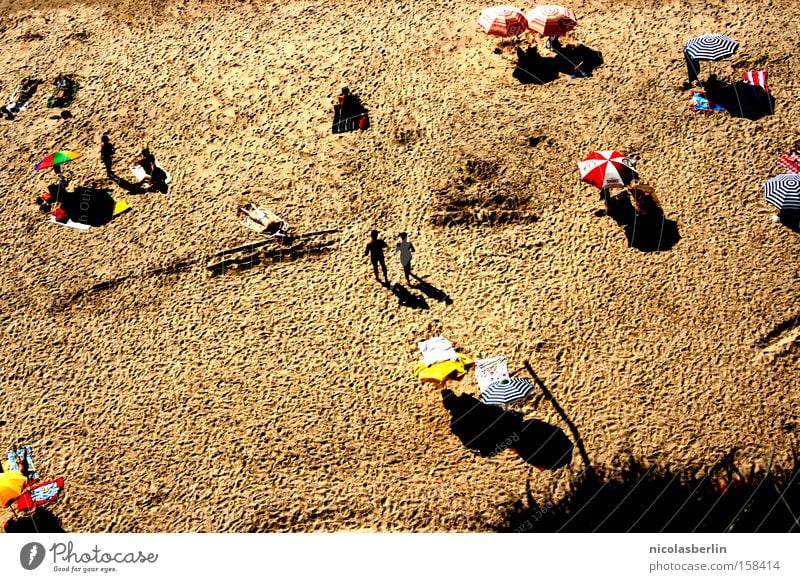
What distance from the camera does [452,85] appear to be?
24750 millimetres

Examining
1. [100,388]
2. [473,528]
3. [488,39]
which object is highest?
[488,39]

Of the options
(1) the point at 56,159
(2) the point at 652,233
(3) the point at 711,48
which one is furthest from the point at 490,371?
(1) the point at 56,159

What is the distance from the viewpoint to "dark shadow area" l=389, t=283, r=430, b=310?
2052 centimetres

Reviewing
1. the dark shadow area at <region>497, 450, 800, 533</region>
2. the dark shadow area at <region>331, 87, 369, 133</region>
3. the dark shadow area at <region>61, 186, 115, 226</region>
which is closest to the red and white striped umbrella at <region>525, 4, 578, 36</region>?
the dark shadow area at <region>331, 87, 369, 133</region>

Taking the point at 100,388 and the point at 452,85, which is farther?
the point at 452,85

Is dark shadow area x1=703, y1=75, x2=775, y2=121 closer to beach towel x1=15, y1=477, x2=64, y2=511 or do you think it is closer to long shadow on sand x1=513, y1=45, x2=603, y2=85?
long shadow on sand x1=513, y1=45, x2=603, y2=85

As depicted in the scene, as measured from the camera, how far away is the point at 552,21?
2450cm

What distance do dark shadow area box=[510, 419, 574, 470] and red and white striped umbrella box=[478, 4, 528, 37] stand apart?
41.8 ft

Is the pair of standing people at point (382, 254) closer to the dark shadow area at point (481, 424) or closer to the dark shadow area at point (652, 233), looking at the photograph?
the dark shadow area at point (481, 424)

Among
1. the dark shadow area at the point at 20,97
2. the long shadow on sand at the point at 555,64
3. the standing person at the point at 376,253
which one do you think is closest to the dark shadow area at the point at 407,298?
the standing person at the point at 376,253

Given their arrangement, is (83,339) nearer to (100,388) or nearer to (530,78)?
(100,388)

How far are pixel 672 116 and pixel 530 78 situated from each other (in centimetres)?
448
